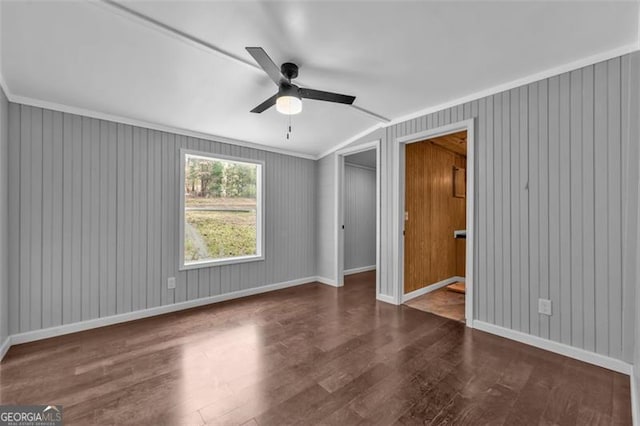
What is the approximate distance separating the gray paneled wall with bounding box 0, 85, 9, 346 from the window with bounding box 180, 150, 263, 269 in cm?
152

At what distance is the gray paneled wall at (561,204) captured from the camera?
86.9 inches

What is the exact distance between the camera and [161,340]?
2748 mm

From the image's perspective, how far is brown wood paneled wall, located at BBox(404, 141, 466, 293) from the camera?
407 centimetres

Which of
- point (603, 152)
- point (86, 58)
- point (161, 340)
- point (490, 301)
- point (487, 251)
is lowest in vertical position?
point (161, 340)

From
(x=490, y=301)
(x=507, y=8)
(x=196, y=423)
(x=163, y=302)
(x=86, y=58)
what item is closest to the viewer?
(x=196, y=423)

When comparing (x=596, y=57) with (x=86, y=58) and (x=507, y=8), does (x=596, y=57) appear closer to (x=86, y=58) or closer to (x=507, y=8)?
(x=507, y=8)

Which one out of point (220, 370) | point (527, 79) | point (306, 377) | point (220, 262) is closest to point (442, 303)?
point (306, 377)

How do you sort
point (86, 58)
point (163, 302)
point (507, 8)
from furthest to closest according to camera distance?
point (163, 302)
point (86, 58)
point (507, 8)

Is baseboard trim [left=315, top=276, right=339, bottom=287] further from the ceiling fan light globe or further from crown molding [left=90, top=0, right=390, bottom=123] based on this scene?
crown molding [left=90, top=0, right=390, bottom=123]

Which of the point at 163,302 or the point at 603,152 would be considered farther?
the point at 163,302

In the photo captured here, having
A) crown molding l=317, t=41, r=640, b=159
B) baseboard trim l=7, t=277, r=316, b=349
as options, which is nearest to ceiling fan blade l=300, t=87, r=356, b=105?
crown molding l=317, t=41, r=640, b=159

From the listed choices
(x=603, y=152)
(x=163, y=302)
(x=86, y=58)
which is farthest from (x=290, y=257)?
(x=603, y=152)

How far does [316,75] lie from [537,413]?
9.81 ft

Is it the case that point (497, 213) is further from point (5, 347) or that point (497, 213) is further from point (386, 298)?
point (5, 347)
